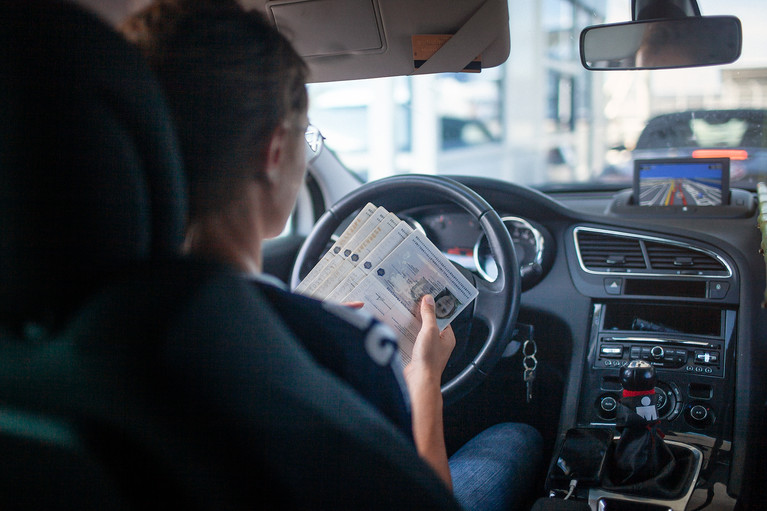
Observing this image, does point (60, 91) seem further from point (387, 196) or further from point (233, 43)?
point (387, 196)

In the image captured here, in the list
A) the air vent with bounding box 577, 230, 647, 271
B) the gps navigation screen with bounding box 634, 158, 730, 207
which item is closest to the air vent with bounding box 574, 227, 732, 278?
the air vent with bounding box 577, 230, 647, 271

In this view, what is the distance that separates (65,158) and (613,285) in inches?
83.3

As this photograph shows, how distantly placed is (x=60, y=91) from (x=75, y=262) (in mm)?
177

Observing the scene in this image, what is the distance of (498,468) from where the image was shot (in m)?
1.94

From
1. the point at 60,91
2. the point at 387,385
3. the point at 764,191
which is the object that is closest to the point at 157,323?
the point at 60,91

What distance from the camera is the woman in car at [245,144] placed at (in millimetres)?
906

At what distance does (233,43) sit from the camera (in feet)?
3.03

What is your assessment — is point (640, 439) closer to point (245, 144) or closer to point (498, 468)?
point (498, 468)

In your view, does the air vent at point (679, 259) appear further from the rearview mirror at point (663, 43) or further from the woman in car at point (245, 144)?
the woman in car at point (245, 144)

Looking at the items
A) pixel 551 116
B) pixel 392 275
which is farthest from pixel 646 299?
pixel 551 116

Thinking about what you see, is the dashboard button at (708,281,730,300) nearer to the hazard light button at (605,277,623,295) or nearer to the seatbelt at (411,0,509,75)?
the hazard light button at (605,277,623,295)

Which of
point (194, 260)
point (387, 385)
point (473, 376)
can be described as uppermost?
point (194, 260)

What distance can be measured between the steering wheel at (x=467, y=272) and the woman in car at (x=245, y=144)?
95 centimetres

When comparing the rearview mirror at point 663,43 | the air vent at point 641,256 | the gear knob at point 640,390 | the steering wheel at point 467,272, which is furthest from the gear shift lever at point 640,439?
the rearview mirror at point 663,43
